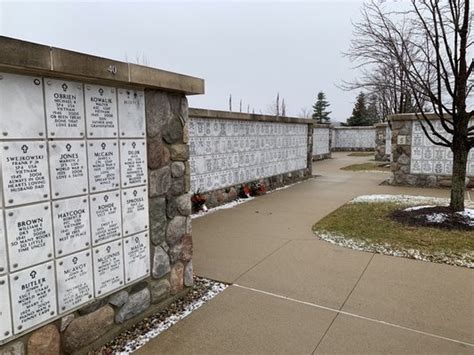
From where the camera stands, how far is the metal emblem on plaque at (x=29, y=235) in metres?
1.85

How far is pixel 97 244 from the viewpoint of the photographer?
2.35 meters

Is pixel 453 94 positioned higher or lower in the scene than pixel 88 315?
higher

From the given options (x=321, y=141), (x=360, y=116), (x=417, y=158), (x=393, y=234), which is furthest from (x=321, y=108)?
(x=393, y=234)

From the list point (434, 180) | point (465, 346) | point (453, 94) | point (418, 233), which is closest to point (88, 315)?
point (465, 346)

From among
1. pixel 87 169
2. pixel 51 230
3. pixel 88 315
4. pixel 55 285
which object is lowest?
pixel 88 315

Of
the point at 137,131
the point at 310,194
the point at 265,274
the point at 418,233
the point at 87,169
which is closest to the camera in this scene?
the point at 87,169

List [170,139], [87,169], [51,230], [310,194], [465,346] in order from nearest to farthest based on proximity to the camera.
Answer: [51,230] < [87,169] < [465,346] < [170,139] < [310,194]

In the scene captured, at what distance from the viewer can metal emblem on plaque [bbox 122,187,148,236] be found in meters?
2.54

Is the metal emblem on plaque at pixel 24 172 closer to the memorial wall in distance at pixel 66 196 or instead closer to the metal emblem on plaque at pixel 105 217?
the memorial wall in distance at pixel 66 196

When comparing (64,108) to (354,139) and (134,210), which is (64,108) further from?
(354,139)

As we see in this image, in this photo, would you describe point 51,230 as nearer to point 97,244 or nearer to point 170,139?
point 97,244

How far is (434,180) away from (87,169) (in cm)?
932

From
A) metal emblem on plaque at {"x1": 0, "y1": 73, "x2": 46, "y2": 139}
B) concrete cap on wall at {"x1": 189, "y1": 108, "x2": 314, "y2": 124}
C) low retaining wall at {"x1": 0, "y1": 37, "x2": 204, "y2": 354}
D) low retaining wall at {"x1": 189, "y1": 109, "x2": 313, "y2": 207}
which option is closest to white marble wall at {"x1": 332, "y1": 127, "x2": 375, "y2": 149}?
low retaining wall at {"x1": 189, "y1": 109, "x2": 313, "y2": 207}

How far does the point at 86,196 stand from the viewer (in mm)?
2250
